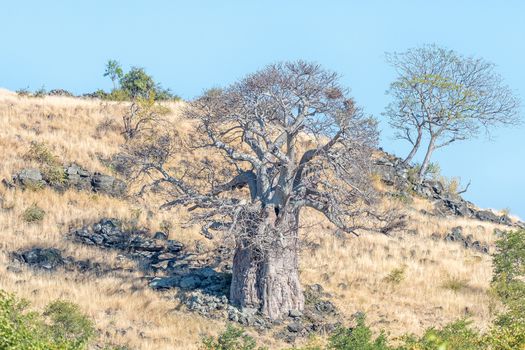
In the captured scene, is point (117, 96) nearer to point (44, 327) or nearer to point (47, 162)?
point (47, 162)

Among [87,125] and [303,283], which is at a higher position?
[87,125]

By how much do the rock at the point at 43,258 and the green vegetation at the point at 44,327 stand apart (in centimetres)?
591

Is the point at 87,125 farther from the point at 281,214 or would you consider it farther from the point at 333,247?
the point at 281,214

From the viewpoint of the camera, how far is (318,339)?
25.1 m

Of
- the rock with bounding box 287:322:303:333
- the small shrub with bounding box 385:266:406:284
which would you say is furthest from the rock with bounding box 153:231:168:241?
the rock with bounding box 287:322:303:333

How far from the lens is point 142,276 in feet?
97.9

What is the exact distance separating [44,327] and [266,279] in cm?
778

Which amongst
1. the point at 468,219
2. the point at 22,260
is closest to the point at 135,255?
the point at 22,260

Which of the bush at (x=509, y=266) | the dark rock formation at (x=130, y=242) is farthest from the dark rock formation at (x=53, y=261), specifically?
the bush at (x=509, y=266)

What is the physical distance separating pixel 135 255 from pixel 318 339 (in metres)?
→ 9.83

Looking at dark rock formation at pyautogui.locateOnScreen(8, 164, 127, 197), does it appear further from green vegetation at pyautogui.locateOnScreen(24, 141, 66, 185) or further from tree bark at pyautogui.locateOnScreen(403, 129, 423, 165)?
tree bark at pyautogui.locateOnScreen(403, 129, 423, 165)

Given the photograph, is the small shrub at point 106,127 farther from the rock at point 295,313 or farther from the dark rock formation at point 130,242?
the rock at point 295,313

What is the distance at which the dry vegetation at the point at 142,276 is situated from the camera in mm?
25812

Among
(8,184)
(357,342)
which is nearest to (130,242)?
(8,184)
